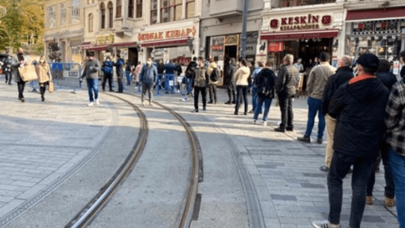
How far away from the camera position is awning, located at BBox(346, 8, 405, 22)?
1577cm

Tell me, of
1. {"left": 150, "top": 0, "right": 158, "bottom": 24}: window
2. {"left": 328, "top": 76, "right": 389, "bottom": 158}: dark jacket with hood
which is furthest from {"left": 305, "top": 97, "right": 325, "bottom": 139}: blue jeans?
{"left": 150, "top": 0, "right": 158, "bottom": 24}: window

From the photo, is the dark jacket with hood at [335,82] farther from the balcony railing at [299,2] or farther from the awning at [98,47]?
the awning at [98,47]

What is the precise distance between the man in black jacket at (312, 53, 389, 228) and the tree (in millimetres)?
39710

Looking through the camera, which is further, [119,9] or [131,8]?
[119,9]

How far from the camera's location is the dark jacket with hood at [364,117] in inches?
132

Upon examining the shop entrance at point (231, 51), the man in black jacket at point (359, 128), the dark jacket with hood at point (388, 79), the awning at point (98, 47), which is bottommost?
the man in black jacket at point (359, 128)

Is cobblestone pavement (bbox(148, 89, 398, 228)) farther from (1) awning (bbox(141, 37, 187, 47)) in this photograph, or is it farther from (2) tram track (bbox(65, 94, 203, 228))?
(1) awning (bbox(141, 37, 187, 47))

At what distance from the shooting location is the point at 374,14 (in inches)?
653

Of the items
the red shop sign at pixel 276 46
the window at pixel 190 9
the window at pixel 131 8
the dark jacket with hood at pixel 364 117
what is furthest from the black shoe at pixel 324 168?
the window at pixel 131 8

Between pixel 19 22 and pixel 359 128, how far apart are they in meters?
42.2

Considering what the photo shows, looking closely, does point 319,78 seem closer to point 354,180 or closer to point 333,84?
point 333,84

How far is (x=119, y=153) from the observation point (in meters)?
6.48

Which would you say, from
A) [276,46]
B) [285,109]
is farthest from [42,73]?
[276,46]

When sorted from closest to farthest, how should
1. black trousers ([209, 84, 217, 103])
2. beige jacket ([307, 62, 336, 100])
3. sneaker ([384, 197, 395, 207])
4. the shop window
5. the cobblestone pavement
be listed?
1. the cobblestone pavement
2. sneaker ([384, 197, 395, 207])
3. beige jacket ([307, 62, 336, 100])
4. black trousers ([209, 84, 217, 103])
5. the shop window
